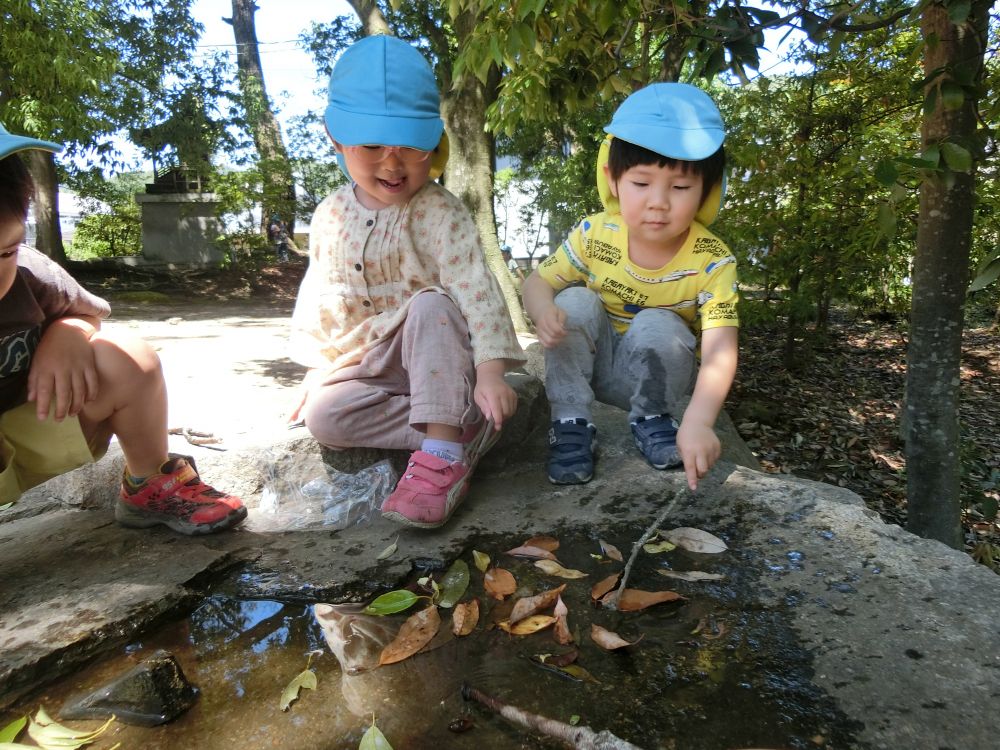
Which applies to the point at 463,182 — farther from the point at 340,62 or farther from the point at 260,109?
the point at 260,109

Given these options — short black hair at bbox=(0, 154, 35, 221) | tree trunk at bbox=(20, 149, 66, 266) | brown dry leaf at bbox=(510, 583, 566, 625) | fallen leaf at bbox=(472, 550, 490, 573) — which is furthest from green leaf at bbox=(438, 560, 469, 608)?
tree trunk at bbox=(20, 149, 66, 266)

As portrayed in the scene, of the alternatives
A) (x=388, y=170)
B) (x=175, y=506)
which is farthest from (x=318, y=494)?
(x=388, y=170)

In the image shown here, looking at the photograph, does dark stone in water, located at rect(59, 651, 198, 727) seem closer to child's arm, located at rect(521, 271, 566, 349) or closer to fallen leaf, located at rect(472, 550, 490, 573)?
fallen leaf, located at rect(472, 550, 490, 573)

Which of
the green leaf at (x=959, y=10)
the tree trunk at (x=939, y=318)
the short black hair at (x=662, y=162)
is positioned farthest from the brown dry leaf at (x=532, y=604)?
the tree trunk at (x=939, y=318)

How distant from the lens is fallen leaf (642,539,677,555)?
5.08 ft

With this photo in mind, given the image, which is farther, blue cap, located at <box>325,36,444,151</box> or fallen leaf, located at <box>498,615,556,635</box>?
blue cap, located at <box>325,36,444,151</box>

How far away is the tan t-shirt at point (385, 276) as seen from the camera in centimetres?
185

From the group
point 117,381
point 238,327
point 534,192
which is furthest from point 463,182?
point 534,192

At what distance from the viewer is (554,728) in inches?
39.7

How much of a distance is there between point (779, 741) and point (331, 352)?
4.92 feet

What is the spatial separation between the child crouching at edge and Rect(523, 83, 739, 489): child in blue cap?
0.96 meters

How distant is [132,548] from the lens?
1665 mm

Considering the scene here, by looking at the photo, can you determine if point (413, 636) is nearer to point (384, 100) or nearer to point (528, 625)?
point (528, 625)

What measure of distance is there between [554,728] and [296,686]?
0.44m
